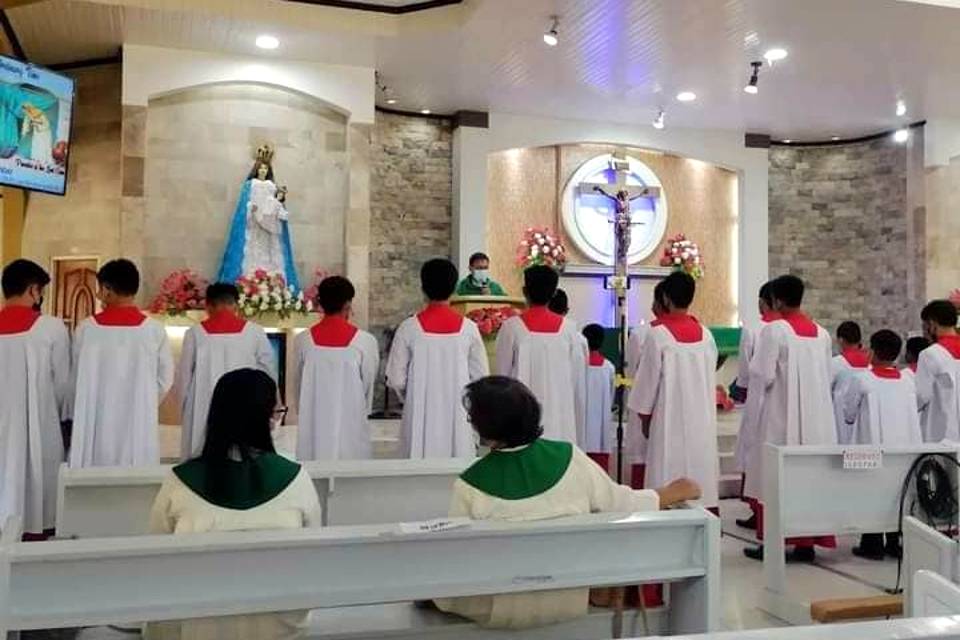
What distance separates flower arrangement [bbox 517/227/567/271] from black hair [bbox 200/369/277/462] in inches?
375

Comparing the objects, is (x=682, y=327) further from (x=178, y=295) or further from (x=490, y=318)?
(x=178, y=295)

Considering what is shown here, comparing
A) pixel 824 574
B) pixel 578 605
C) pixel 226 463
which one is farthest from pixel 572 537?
pixel 824 574

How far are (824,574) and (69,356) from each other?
4144 mm

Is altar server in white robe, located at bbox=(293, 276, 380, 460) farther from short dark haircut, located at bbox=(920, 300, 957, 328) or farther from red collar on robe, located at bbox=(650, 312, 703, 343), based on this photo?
short dark haircut, located at bbox=(920, 300, 957, 328)

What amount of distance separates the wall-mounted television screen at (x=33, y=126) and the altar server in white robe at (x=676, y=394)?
430 cm

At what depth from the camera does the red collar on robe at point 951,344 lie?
5.52 metres

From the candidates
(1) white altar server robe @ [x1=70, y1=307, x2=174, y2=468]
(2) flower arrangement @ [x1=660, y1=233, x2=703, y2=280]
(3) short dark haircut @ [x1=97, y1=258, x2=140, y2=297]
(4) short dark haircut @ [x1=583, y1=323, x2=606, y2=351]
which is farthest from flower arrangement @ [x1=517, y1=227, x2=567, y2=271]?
(3) short dark haircut @ [x1=97, y1=258, x2=140, y2=297]

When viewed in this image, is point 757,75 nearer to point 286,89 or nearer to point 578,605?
point 286,89

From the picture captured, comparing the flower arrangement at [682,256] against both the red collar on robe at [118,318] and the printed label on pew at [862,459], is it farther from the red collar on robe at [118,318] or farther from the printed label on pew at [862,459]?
the red collar on robe at [118,318]

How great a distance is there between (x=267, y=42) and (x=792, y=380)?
5.96 meters

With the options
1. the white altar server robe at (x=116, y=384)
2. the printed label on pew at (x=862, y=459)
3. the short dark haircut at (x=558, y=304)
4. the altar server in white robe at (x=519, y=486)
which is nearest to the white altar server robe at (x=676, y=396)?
the printed label on pew at (x=862, y=459)

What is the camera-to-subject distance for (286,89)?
9.38 metres

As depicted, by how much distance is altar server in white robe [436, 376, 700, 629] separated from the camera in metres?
2.52

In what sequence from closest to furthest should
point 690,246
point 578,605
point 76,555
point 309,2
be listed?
point 76,555
point 578,605
point 309,2
point 690,246
